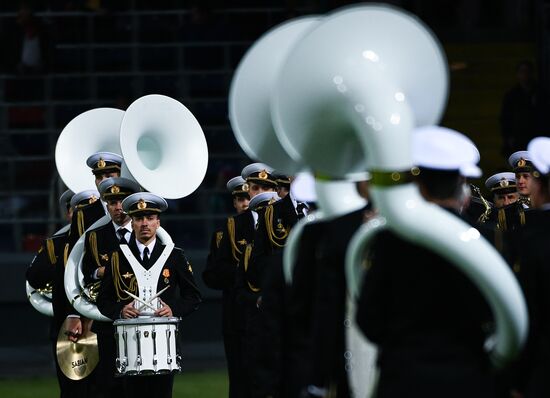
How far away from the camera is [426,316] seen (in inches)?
226

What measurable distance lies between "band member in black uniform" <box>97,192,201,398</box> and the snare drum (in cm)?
13

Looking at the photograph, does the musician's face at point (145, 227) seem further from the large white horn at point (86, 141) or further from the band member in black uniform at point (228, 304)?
the large white horn at point (86, 141)

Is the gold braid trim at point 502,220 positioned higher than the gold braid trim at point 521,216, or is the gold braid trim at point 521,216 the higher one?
the gold braid trim at point 521,216

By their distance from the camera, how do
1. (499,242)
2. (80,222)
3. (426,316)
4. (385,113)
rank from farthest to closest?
(80,222) < (499,242) < (426,316) < (385,113)

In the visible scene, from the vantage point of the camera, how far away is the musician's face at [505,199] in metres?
12.9

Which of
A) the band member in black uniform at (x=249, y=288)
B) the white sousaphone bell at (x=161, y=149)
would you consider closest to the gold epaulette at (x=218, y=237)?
the band member in black uniform at (x=249, y=288)

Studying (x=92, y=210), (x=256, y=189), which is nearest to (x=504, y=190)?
(x=256, y=189)

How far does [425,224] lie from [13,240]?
46.0ft

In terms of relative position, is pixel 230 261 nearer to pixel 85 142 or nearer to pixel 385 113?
pixel 85 142

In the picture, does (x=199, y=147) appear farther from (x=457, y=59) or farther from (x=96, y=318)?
(x=457, y=59)

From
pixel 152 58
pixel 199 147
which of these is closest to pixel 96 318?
pixel 199 147

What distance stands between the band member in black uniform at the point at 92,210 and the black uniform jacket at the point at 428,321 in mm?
6044

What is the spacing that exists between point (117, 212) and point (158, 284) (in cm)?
82

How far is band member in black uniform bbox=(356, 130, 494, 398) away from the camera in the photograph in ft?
18.8
